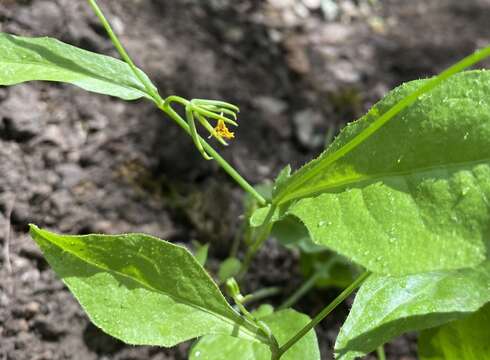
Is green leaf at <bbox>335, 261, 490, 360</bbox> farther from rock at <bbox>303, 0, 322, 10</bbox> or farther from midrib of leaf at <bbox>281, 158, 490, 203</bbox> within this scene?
rock at <bbox>303, 0, 322, 10</bbox>

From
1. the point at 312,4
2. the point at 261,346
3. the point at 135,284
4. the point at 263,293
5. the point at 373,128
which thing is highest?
the point at 373,128

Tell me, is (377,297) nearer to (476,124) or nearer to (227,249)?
(476,124)

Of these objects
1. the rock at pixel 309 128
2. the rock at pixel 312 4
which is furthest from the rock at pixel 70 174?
the rock at pixel 312 4

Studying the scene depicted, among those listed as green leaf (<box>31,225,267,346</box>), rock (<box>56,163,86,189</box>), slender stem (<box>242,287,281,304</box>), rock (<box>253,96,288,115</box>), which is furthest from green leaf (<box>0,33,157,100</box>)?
rock (<box>253,96,288,115</box>)

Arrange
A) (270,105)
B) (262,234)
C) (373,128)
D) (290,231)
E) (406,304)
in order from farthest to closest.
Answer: (270,105) → (290,231) → (262,234) → (406,304) → (373,128)

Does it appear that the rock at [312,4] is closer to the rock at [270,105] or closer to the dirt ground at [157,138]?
the dirt ground at [157,138]

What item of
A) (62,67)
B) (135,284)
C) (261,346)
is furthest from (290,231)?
(62,67)

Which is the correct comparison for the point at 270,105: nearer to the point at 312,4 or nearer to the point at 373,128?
the point at 312,4
